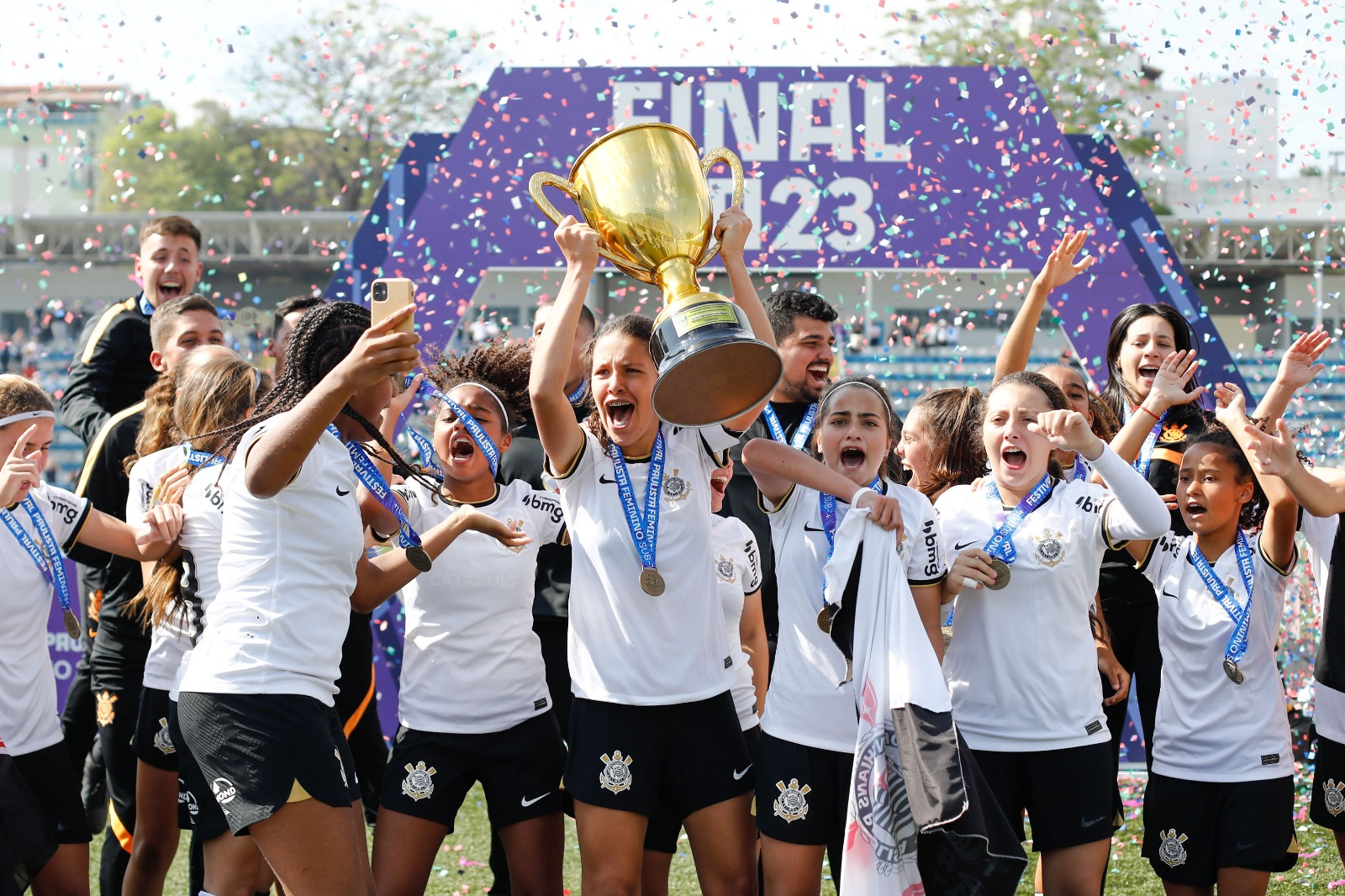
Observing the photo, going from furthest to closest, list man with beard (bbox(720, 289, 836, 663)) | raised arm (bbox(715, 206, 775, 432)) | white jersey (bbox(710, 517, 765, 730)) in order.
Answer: man with beard (bbox(720, 289, 836, 663))
white jersey (bbox(710, 517, 765, 730))
raised arm (bbox(715, 206, 775, 432))

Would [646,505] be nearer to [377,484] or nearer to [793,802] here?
[377,484]

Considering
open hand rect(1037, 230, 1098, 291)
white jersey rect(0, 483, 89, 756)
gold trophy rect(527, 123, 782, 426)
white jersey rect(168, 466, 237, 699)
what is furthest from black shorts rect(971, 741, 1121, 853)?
white jersey rect(0, 483, 89, 756)

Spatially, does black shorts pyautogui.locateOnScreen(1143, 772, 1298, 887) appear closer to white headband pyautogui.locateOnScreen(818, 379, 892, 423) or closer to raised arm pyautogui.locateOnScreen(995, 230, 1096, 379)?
white headband pyautogui.locateOnScreen(818, 379, 892, 423)

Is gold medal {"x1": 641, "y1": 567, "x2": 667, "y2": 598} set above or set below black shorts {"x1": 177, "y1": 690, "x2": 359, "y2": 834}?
above

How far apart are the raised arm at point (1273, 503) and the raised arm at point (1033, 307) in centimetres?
81

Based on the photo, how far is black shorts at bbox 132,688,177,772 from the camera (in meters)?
3.88

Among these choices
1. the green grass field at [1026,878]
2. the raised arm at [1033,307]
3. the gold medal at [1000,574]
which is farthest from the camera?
the green grass field at [1026,878]

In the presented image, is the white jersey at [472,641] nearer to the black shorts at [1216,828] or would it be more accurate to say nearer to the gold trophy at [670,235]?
the gold trophy at [670,235]

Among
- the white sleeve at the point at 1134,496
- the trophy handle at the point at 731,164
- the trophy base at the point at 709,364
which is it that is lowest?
the white sleeve at the point at 1134,496

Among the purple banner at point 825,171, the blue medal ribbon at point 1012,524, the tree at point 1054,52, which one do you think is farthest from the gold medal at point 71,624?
the tree at point 1054,52

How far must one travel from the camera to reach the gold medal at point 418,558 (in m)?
3.17

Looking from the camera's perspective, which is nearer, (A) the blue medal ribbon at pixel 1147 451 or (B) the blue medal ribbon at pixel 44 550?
(B) the blue medal ribbon at pixel 44 550

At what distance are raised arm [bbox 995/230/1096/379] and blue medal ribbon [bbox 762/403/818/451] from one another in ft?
3.24

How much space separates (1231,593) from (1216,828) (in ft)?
2.24
